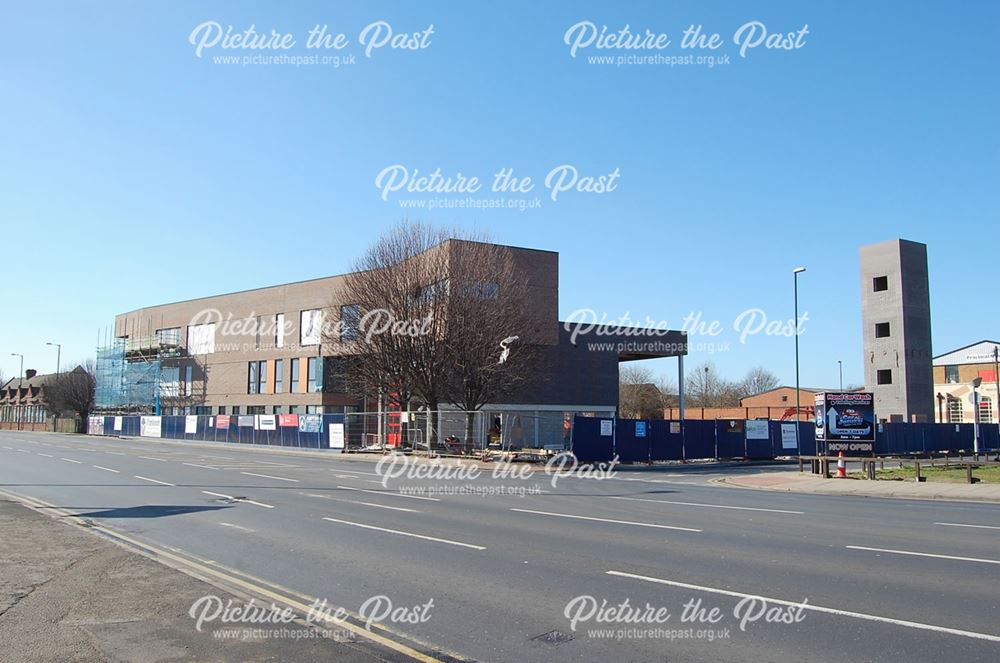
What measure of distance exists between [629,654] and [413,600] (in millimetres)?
2621

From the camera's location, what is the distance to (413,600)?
8.15 meters

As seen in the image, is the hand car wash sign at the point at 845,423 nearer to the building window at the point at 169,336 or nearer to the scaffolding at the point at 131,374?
the scaffolding at the point at 131,374

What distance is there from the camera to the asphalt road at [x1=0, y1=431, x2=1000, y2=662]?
6793mm

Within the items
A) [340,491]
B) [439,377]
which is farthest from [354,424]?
[340,491]

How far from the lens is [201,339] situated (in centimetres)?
7000

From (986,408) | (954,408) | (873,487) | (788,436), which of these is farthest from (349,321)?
(954,408)

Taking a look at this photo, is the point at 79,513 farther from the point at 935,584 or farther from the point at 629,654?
the point at 935,584

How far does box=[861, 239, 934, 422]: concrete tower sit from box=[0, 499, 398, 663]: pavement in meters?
54.5

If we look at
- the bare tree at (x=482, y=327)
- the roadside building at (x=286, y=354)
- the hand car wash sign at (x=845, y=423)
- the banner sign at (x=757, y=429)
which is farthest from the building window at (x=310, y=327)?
the hand car wash sign at (x=845, y=423)

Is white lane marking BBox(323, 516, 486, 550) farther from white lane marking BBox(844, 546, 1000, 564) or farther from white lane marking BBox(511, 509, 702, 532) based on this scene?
white lane marking BBox(844, 546, 1000, 564)

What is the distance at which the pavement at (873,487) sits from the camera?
20.6 meters

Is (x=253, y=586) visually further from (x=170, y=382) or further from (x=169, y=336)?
(x=169, y=336)

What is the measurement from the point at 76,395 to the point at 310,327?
130 feet

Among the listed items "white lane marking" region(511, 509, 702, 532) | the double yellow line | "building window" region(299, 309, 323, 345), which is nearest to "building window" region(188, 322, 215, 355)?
"building window" region(299, 309, 323, 345)
